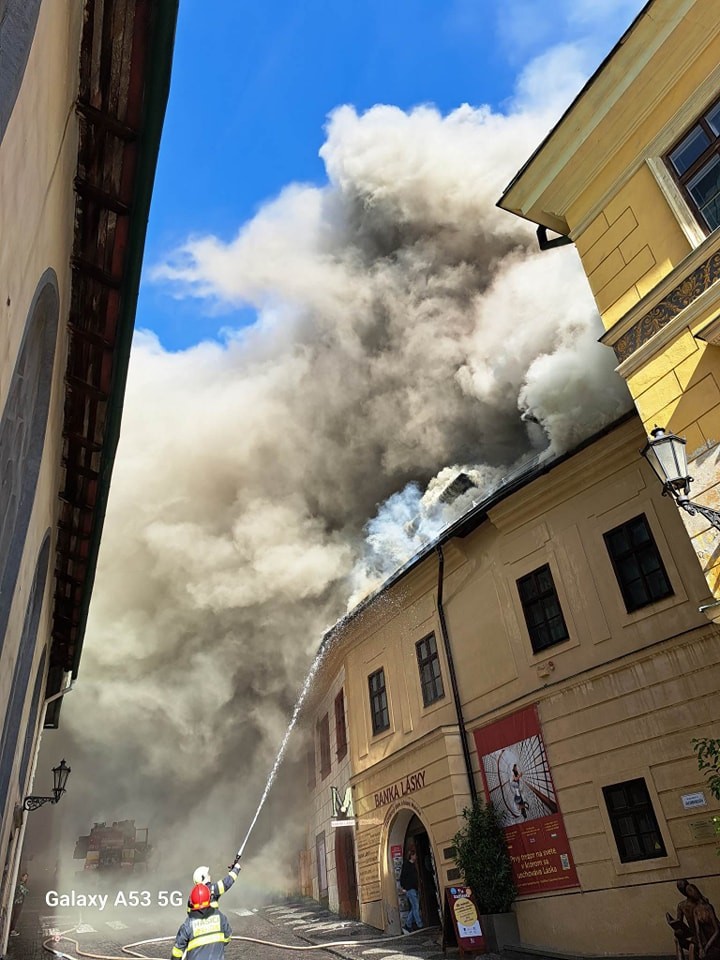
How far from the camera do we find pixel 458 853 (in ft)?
37.4

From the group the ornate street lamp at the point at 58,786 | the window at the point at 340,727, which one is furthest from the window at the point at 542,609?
the ornate street lamp at the point at 58,786

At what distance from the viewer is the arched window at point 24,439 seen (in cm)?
458

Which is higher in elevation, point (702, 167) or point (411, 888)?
point (702, 167)

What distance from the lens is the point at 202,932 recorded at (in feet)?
19.7

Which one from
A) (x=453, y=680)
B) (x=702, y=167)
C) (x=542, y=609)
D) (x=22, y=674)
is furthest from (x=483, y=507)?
(x=22, y=674)

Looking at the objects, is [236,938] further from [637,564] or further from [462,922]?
[637,564]

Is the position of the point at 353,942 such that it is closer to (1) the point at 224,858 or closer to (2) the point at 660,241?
(2) the point at 660,241

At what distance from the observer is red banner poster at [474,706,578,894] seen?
10266mm

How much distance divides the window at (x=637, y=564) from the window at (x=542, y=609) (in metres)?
1.26

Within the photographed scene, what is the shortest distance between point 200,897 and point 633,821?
651 centimetres

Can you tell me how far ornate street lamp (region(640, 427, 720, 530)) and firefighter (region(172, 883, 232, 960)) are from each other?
18.3 ft

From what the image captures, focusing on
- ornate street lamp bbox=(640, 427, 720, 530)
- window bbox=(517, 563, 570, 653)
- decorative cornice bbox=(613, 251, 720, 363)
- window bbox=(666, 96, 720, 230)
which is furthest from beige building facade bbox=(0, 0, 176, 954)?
window bbox=(517, 563, 570, 653)

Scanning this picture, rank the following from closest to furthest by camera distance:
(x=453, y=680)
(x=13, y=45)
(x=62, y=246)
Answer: (x=13, y=45)
(x=62, y=246)
(x=453, y=680)

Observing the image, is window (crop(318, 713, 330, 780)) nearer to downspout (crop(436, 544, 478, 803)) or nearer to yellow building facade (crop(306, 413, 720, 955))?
yellow building facade (crop(306, 413, 720, 955))
